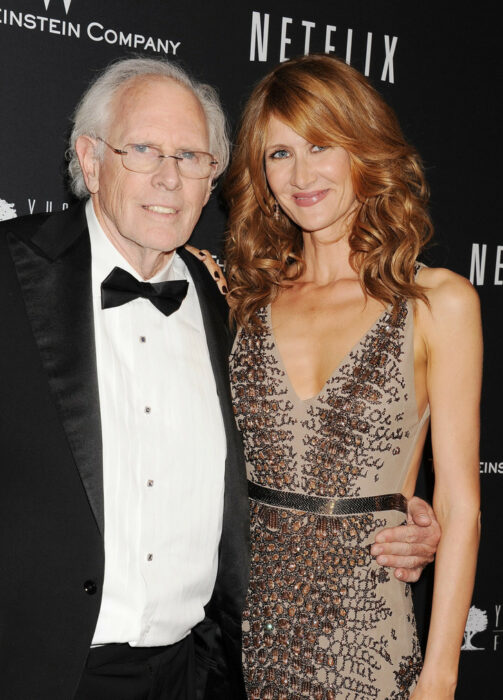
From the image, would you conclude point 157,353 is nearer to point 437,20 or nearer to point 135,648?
point 135,648

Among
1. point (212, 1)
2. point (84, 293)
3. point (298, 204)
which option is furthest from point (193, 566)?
point (212, 1)

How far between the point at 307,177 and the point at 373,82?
0.99 meters

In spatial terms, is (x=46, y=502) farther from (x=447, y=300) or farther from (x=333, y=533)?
(x=447, y=300)

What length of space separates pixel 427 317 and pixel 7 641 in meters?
1.33

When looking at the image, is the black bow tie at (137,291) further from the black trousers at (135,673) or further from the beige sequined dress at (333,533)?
the black trousers at (135,673)

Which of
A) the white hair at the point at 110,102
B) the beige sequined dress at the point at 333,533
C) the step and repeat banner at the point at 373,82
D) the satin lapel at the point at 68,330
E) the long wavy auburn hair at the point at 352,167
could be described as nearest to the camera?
the satin lapel at the point at 68,330

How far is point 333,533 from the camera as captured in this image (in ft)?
6.60

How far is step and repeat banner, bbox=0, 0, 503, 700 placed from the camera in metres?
2.51

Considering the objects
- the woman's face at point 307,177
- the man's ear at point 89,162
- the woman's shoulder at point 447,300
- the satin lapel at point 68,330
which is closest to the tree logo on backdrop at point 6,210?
the man's ear at point 89,162

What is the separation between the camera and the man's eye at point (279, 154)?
227 centimetres

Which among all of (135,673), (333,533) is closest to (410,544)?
(333,533)

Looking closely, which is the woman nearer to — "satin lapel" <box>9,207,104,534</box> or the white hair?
the white hair

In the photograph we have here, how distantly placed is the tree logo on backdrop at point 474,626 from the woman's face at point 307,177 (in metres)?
1.94

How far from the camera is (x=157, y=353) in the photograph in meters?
2.01
